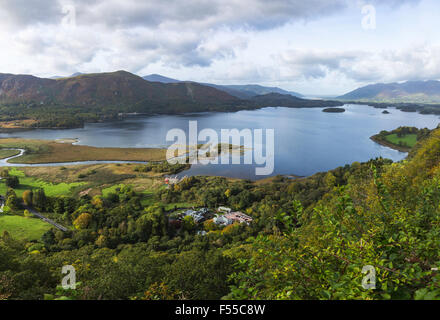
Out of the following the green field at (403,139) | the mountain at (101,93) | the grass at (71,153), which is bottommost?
the grass at (71,153)

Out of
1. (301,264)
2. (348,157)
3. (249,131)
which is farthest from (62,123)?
(301,264)

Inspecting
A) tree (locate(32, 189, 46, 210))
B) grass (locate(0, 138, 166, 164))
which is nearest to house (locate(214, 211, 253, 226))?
tree (locate(32, 189, 46, 210))

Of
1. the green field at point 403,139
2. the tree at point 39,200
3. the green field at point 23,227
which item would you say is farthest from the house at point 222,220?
the green field at point 403,139

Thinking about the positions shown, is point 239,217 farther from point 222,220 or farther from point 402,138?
point 402,138

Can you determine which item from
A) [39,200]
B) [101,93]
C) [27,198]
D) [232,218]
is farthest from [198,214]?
[101,93]

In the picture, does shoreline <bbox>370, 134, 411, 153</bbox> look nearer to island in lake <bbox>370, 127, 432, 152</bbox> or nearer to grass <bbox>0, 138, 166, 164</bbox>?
island in lake <bbox>370, 127, 432, 152</bbox>

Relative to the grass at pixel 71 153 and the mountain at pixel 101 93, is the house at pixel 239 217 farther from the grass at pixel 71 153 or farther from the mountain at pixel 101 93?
the mountain at pixel 101 93
